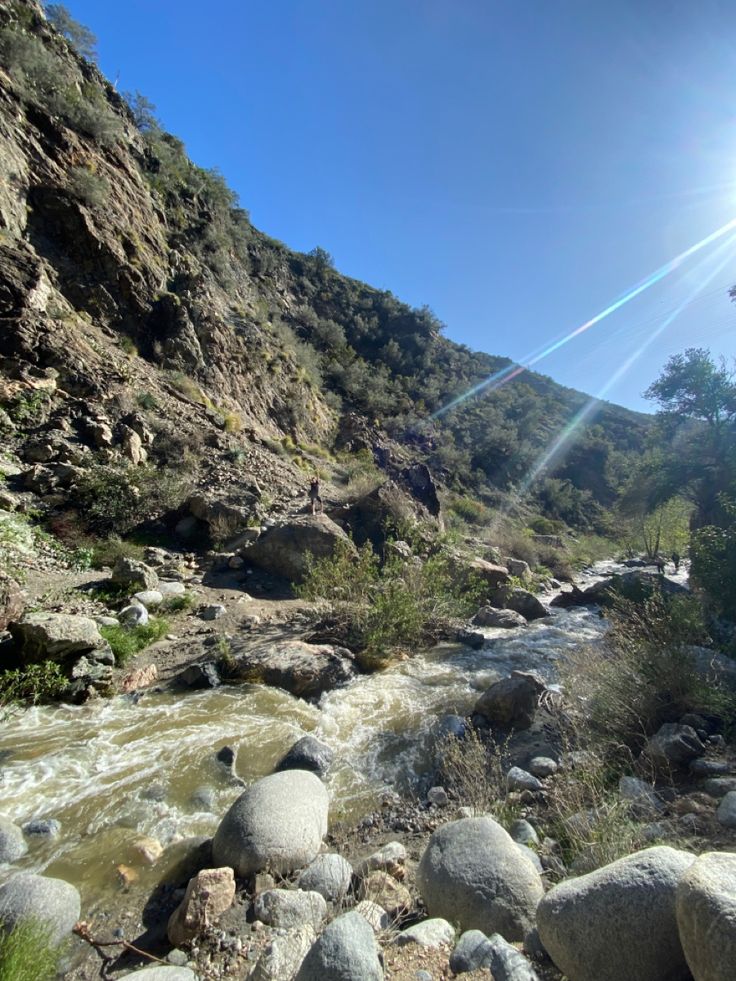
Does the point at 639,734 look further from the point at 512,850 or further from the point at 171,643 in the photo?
the point at 171,643

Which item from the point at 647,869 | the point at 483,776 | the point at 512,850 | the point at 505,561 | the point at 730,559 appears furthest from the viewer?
the point at 505,561

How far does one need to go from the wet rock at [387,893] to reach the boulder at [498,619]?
7.53 metres

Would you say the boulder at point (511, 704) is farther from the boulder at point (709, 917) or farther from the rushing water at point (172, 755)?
the boulder at point (709, 917)

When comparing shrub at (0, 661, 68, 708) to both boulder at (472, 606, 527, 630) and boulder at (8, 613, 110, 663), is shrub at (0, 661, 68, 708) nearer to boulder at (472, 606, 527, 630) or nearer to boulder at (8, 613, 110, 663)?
boulder at (8, 613, 110, 663)

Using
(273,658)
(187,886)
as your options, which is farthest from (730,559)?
(187,886)

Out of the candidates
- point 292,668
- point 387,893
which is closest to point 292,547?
point 292,668

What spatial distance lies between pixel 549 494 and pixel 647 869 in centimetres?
3695

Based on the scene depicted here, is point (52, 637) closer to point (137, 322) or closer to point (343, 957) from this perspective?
point (343, 957)

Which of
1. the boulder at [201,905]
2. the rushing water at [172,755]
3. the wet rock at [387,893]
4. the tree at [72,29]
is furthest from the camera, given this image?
the tree at [72,29]

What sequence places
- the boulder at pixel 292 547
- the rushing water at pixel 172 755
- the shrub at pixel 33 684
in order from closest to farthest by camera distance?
the rushing water at pixel 172 755 < the shrub at pixel 33 684 < the boulder at pixel 292 547

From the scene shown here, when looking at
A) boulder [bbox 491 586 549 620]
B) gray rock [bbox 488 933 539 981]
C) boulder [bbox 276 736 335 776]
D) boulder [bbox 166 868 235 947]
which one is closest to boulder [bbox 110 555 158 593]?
boulder [bbox 276 736 335 776]

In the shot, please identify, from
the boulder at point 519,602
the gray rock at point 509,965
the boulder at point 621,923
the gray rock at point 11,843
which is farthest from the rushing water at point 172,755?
the boulder at point 519,602

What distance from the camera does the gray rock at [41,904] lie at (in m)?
2.26

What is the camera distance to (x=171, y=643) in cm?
645
